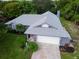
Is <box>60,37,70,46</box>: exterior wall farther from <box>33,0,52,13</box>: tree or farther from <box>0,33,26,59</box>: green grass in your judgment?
<box>33,0,52,13</box>: tree

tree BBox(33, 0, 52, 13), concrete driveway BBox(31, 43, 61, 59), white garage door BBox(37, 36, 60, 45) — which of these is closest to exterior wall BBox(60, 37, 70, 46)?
white garage door BBox(37, 36, 60, 45)

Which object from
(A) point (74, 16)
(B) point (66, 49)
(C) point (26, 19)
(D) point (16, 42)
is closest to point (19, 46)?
(D) point (16, 42)

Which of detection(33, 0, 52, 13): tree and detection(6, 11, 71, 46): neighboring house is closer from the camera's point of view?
detection(6, 11, 71, 46): neighboring house

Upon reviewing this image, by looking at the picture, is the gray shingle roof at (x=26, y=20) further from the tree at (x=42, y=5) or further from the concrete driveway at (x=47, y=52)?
the tree at (x=42, y=5)

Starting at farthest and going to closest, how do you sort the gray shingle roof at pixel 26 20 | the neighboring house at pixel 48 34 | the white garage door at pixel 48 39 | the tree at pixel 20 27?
the gray shingle roof at pixel 26 20 < the tree at pixel 20 27 < the white garage door at pixel 48 39 < the neighboring house at pixel 48 34

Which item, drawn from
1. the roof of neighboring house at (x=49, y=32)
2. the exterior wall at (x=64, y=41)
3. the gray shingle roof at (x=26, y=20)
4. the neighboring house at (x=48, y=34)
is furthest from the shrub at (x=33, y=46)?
the gray shingle roof at (x=26, y=20)

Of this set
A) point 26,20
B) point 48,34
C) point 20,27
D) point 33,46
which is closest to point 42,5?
point 26,20

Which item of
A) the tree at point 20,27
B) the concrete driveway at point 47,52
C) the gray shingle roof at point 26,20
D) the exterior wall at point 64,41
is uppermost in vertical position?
the gray shingle roof at point 26,20

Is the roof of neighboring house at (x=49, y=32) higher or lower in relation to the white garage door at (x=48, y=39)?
higher
